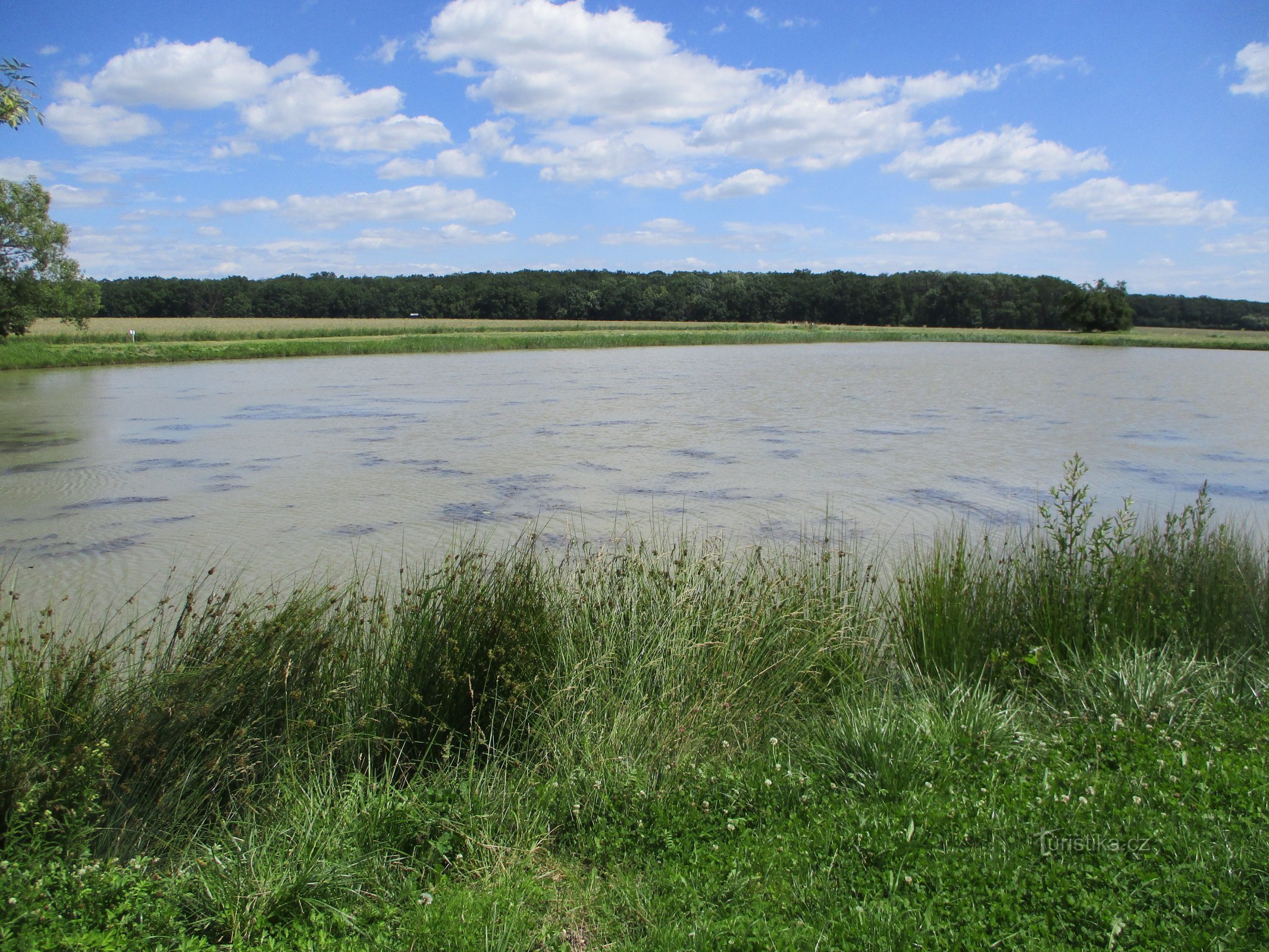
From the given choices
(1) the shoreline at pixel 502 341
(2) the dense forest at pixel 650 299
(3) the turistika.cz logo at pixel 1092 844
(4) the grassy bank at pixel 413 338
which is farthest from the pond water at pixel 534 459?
(2) the dense forest at pixel 650 299

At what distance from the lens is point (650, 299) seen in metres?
91.7

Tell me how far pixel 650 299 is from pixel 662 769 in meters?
90.5

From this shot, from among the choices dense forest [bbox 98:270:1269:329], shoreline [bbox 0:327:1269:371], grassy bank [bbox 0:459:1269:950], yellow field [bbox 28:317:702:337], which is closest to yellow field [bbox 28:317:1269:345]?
yellow field [bbox 28:317:702:337]

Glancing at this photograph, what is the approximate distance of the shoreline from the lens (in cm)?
3347

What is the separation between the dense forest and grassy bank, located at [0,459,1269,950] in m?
85.1

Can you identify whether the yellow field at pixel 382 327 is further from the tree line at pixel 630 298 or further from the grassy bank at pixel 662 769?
the grassy bank at pixel 662 769

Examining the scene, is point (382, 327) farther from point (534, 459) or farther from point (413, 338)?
point (534, 459)

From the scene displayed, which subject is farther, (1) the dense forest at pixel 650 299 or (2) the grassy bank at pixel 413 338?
(1) the dense forest at pixel 650 299

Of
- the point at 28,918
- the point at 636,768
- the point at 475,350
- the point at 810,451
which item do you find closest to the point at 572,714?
the point at 636,768

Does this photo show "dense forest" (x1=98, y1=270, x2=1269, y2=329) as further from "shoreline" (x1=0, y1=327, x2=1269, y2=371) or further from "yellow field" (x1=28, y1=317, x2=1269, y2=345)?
"shoreline" (x1=0, y1=327, x2=1269, y2=371)

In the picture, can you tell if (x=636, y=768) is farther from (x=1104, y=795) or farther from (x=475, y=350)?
(x=475, y=350)

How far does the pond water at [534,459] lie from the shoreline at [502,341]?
16.8ft

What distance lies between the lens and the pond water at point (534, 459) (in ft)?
28.0

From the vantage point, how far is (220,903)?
256 centimetres
